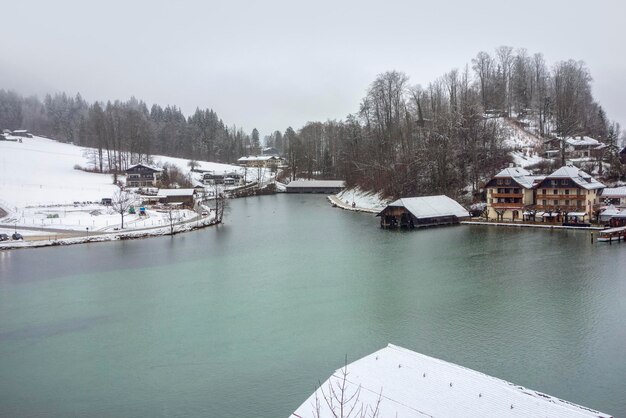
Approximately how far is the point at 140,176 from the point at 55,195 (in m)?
12.7

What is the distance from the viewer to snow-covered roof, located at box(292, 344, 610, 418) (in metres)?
8.32

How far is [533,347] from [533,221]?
2488 centimetres

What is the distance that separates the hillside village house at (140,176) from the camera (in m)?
59.2

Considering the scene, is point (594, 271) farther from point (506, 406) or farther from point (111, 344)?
point (111, 344)

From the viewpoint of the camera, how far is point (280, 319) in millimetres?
17125

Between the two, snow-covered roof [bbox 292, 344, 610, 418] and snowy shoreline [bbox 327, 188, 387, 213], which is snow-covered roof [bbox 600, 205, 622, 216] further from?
snow-covered roof [bbox 292, 344, 610, 418]

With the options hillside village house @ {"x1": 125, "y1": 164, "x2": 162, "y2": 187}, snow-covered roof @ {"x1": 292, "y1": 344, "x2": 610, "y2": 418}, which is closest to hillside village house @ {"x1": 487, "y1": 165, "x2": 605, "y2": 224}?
snow-covered roof @ {"x1": 292, "y1": 344, "x2": 610, "y2": 418}

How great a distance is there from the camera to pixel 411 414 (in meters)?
8.41

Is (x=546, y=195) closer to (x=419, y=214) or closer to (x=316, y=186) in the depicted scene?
(x=419, y=214)

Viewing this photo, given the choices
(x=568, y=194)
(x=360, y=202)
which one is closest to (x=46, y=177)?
(x=360, y=202)

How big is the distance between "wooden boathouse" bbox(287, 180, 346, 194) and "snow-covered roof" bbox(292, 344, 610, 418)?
201 feet

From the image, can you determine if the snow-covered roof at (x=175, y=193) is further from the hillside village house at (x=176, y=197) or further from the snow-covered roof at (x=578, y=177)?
the snow-covered roof at (x=578, y=177)

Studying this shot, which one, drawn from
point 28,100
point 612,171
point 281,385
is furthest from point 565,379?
point 28,100

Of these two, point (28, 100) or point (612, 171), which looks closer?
point (612, 171)
